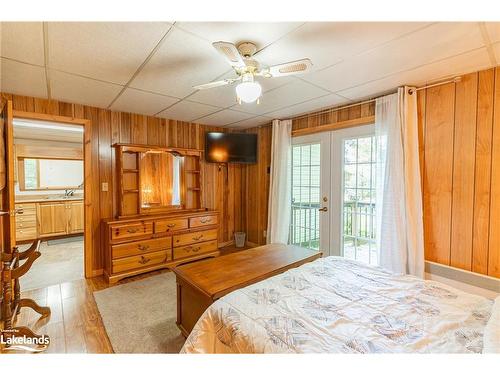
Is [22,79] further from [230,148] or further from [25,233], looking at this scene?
[25,233]

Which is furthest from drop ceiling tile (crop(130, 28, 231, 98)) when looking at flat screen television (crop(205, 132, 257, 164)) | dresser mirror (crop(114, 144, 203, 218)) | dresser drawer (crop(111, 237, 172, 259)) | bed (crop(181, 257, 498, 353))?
dresser drawer (crop(111, 237, 172, 259))

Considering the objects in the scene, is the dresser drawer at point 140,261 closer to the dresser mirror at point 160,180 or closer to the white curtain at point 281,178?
the dresser mirror at point 160,180

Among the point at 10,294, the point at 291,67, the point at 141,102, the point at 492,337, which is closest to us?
the point at 492,337

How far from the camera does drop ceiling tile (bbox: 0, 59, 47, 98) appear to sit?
191 cm

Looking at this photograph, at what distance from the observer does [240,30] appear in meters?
1.44

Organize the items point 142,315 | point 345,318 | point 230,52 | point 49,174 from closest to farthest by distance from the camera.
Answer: point 345,318
point 230,52
point 142,315
point 49,174

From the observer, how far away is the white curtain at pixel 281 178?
3611 millimetres

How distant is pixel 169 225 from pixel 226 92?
6.41ft

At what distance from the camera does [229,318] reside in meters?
1.24

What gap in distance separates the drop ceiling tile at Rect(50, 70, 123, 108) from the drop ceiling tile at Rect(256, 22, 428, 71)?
1.64 metres

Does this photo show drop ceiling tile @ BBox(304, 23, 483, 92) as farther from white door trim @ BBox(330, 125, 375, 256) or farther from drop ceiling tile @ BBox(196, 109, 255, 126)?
drop ceiling tile @ BBox(196, 109, 255, 126)

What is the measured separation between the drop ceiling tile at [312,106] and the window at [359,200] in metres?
0.51

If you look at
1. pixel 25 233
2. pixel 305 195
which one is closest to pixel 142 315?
pixel 305 195
